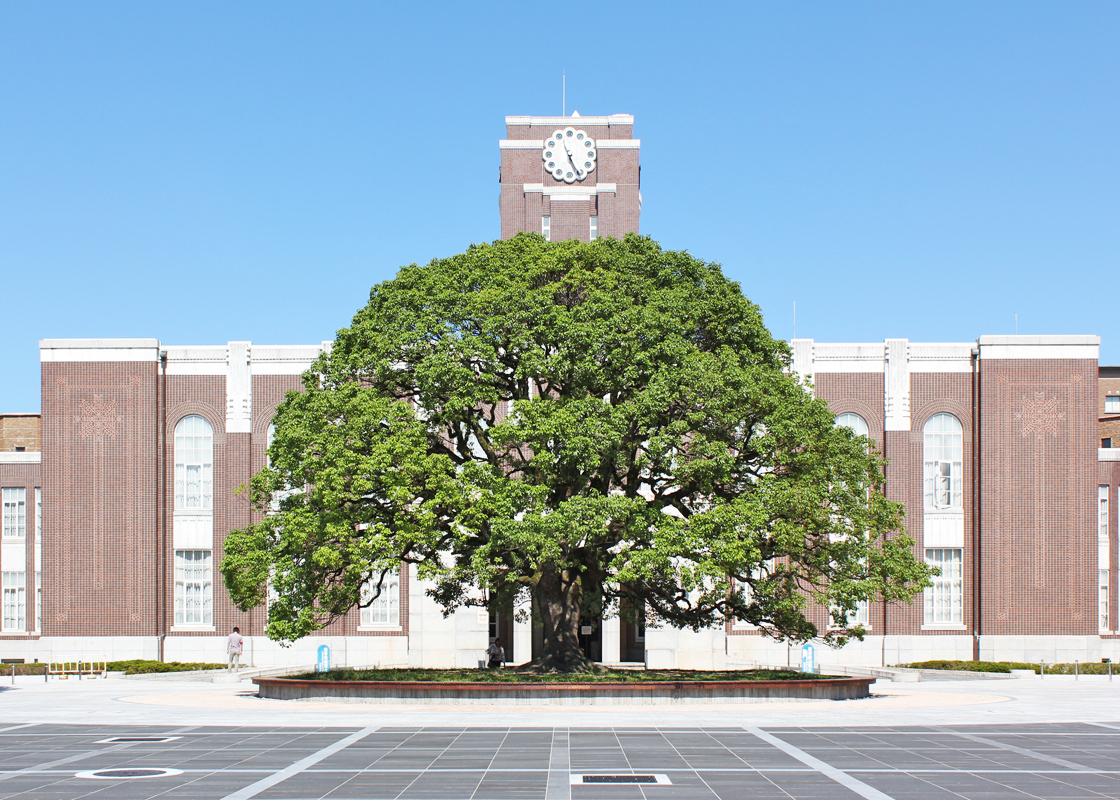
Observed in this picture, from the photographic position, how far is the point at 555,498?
29.2 m

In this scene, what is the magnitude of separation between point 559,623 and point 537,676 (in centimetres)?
221

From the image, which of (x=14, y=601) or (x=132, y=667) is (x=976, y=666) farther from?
(x=14, y=601)

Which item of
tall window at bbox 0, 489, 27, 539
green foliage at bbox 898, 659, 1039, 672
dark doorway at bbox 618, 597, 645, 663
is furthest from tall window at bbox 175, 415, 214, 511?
green foliage at bbox 898, 659, 1039, 672

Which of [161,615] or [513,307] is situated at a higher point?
[513,307]

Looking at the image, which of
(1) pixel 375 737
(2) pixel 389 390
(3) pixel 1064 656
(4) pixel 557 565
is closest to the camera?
(1) pixel 375 737

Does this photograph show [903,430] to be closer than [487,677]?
No

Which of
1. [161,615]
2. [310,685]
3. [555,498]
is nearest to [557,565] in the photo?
[555,498]

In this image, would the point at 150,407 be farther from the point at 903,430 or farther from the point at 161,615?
the point at 903,430

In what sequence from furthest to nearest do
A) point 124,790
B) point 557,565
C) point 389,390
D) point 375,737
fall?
point 389,390 < point 557,565 < point 375,737 < point 124,790

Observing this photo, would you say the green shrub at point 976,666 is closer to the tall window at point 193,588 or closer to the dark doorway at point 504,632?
the dark doorway at point 504,632

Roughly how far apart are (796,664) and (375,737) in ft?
90.2

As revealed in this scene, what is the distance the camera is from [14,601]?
46438 millimetres

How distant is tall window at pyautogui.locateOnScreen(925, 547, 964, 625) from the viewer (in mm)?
44656

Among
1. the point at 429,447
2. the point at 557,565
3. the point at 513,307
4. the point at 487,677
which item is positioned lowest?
the point at 487,677
